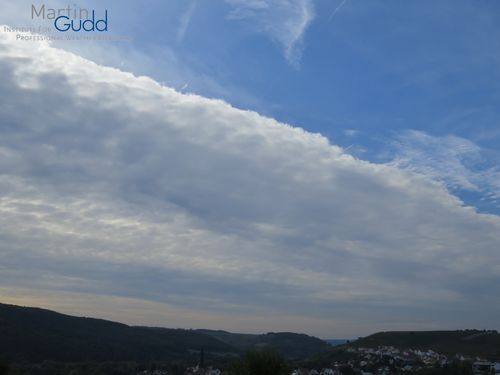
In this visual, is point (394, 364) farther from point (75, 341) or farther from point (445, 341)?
point (75, 341)

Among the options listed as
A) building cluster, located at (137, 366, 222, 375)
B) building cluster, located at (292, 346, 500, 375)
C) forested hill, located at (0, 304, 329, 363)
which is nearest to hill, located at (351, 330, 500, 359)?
building cluster, located at (292, 346, 500, 375)

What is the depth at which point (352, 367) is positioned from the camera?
10231 cm

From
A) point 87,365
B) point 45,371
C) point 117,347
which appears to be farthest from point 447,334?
point 45,371

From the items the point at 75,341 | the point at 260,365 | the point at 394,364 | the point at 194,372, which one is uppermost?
the point at 260,365

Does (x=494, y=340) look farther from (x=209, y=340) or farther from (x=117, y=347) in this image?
(x=209, y=340)

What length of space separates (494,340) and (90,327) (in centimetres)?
8914

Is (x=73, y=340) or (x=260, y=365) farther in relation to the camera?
(x=73, y=340)

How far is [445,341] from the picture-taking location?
141750mm

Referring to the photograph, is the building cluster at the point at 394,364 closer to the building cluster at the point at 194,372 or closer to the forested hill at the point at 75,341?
the building cluster at the point at 194,372

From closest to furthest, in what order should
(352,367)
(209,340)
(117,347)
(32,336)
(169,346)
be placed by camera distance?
(352,367) < (32,336) < (117,347) < (169,346) < (209,340)

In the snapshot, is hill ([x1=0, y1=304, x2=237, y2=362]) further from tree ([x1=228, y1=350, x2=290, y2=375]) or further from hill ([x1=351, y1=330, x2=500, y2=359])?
tree ([x1=228, y1=350, x2=290, y2=375])

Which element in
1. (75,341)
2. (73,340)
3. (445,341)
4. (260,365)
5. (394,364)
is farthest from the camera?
(445,341)

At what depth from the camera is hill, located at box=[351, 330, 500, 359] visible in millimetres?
123838

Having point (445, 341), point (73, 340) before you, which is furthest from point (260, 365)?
point (445, 341)
